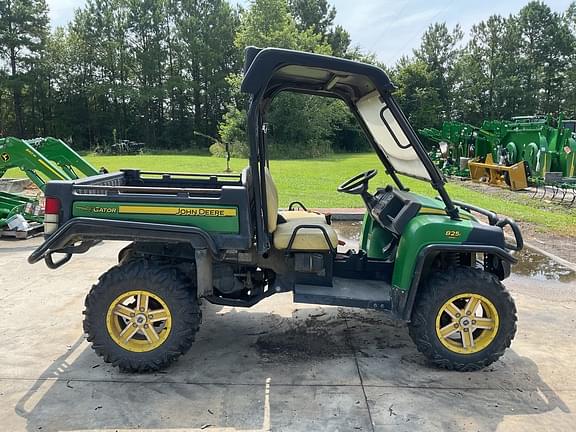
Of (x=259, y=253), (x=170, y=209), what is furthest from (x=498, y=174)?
(x=170, y=209)

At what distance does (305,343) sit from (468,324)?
4.12 feet

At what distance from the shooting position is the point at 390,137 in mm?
3787

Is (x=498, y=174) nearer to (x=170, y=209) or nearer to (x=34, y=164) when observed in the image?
(x=34, y=164)

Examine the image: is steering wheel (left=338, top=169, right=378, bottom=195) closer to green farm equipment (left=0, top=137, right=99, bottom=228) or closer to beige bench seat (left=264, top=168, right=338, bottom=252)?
beige bench seat (left=264, top=168, right=338, bottom=252)

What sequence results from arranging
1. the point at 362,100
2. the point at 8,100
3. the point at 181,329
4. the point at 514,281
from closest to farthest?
1. the point at 181,329
2. the point at 362,100
3. the point at 514,281
4. the point at 8,100

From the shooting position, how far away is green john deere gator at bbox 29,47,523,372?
3.33 meters

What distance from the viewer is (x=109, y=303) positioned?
3387 millimetres

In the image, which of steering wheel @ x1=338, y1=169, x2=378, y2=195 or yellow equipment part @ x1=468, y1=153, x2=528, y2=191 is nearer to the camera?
steering wheel @ x1=338, y1=169, x2=378, y2=195

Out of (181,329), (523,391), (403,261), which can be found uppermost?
(403,261)

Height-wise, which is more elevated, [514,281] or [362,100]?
[362,100]

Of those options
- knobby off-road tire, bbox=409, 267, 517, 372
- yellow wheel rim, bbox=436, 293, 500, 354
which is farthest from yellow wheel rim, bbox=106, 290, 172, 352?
yellow wheel rim, bbox=436, 293, 500, 354

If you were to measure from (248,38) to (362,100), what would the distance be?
34219 millimetres

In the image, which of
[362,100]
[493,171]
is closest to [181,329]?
[362,100]

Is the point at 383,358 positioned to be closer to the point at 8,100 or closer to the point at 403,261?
the point at 403,261
